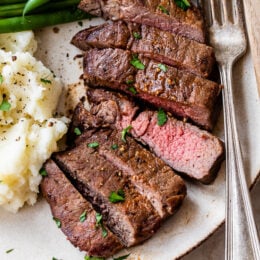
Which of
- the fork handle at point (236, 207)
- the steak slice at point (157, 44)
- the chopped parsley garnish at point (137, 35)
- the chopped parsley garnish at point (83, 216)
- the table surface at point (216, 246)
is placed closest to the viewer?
the fork handle at point (236, 207)

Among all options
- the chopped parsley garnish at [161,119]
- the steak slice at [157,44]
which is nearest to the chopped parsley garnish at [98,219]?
the chopped parsley garnish at [161,119]

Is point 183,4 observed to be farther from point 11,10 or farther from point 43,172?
point 43,172

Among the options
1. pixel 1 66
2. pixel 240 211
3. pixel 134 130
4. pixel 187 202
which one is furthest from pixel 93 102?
pixel 240 211

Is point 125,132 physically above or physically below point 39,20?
below

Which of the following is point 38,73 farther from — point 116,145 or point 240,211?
point 240,211

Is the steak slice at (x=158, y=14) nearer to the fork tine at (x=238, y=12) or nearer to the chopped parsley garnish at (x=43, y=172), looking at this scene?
the fork tine at (x=238, y=12)

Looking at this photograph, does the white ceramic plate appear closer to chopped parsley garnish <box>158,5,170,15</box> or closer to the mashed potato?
the mashed potato

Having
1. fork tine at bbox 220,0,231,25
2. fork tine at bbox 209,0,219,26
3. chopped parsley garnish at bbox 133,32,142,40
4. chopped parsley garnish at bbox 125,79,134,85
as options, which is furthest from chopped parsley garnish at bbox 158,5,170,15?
chopped parsley garnish at bbox 125,79,134,85

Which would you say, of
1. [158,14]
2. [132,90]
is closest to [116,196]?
[132,90]
